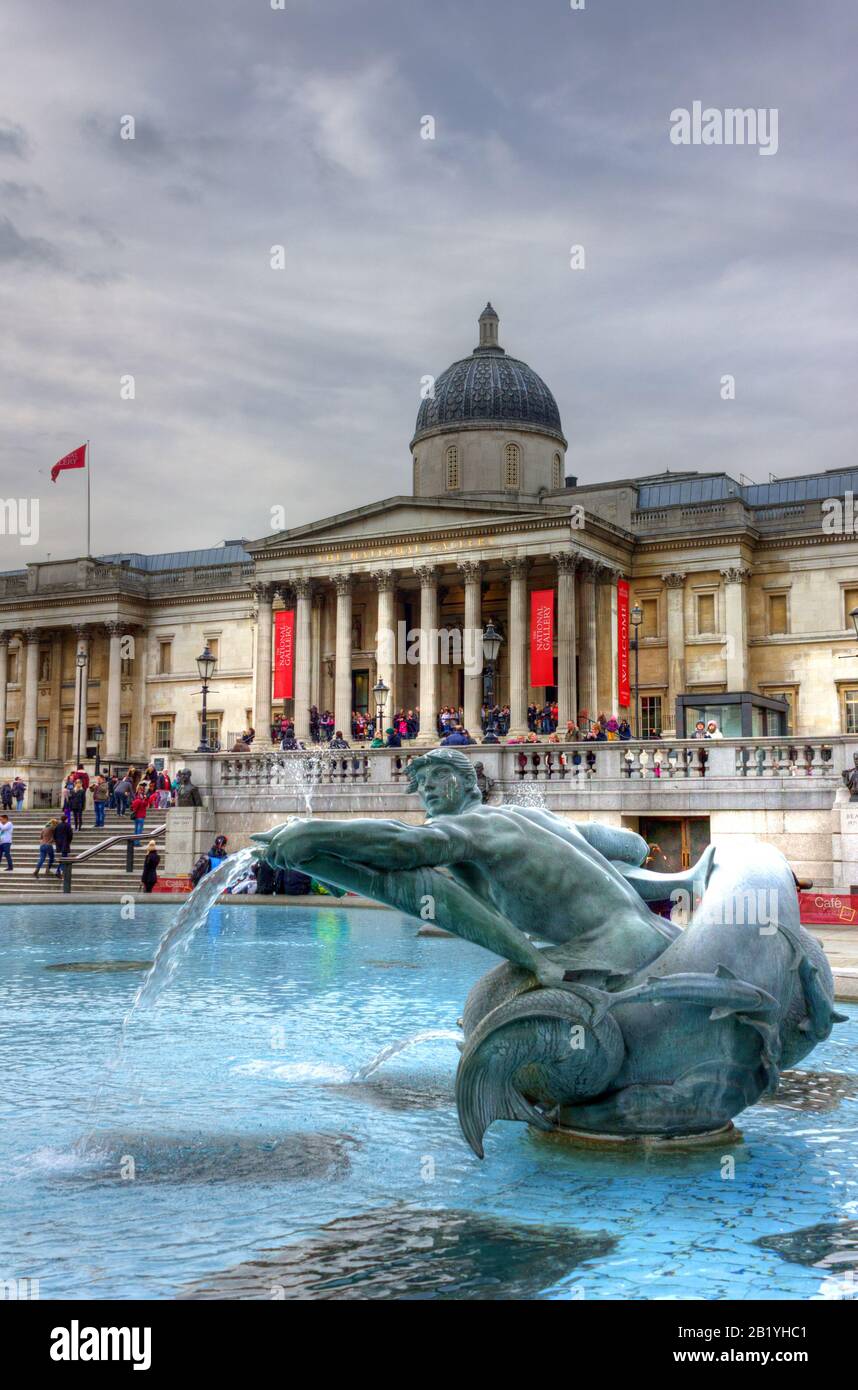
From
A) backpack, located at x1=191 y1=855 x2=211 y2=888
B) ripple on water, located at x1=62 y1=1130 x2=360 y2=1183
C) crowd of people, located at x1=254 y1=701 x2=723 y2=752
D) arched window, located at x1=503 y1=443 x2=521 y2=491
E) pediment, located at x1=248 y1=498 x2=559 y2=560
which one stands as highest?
arched window, located at x1=503 y1=443 x2=521 y2=491

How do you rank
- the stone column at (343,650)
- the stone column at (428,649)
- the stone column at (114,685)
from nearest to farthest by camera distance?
1. the stone column at (428,649)
2. the stone column at (343,650)
3. the stone column at (114,685)

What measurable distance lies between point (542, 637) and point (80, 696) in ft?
77.0

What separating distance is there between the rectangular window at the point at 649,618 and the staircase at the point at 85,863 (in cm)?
2371

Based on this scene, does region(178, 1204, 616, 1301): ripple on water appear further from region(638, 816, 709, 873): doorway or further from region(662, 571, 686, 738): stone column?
region(662, 571, 686, 738): stone column

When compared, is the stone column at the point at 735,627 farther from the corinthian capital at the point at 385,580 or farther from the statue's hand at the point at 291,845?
the statue's hand at the point at 291,845

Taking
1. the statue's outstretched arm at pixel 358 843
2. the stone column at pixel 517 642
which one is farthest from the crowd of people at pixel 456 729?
the statue's outstretched arm at pixel 358 843

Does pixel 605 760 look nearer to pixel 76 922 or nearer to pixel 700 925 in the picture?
pixel 76 922

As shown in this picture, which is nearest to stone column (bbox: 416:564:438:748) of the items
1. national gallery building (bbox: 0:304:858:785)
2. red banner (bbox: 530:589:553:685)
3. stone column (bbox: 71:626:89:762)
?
national gallery building (bbox: 0:304:858:785)

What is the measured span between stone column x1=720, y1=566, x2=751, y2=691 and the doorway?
2450cm

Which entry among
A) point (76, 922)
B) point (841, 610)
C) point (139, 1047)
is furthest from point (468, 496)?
point (139, 1047)

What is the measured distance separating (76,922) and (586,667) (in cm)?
3358

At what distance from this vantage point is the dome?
5838 centimetres

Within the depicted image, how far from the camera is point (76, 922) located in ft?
65.9

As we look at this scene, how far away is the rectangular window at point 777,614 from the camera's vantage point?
52344mm
